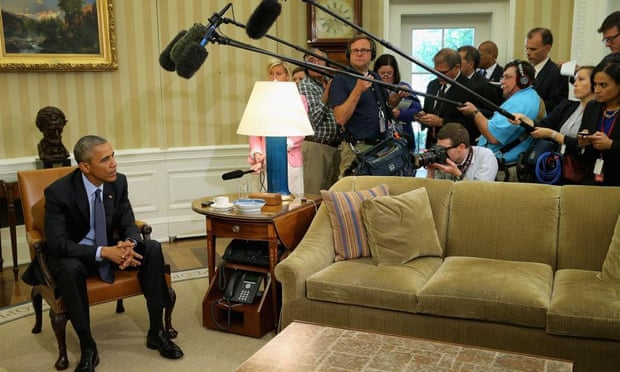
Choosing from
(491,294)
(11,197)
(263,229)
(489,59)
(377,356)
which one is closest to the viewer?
(377,356)

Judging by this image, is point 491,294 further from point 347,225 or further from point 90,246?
point 90,246

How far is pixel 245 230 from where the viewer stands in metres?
3.09

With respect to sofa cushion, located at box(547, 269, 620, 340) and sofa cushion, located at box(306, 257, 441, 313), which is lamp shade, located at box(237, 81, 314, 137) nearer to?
sofa cushion, located at box(306, 257, 441, 313)

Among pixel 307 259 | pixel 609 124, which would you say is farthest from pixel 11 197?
pixel 609 124

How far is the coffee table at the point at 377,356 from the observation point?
202 centimetres

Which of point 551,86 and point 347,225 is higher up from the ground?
point 551,86

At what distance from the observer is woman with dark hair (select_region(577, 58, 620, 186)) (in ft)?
9.89

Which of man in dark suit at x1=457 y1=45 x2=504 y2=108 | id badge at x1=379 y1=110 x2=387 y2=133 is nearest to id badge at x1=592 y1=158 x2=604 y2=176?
man in dark suit at x1=457 y1=45 x2=504 y2=108

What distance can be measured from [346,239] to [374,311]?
463 mm

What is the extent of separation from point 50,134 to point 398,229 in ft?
8.49

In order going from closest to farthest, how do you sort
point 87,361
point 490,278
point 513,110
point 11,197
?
1. point 490,278
2. point 87,361
3. point 513,110
4. point 11,197

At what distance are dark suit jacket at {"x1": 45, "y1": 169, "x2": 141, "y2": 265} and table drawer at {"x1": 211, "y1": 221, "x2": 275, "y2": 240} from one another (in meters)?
0.41

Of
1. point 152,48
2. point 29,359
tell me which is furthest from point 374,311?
point 152,48

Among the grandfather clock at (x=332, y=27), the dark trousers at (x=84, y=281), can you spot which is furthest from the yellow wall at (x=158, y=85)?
the dark trousers at (x=84, y=281)
